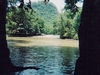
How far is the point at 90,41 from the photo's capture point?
989 cm

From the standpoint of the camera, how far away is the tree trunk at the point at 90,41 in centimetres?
972

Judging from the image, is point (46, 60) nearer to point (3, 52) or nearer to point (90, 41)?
point (3, 52)

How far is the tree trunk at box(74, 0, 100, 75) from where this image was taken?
972 centimetres

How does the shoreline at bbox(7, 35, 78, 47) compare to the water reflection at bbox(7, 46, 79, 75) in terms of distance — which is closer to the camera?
the water reflection at bbox(7, 46, 79, 75)

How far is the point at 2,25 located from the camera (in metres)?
12.7

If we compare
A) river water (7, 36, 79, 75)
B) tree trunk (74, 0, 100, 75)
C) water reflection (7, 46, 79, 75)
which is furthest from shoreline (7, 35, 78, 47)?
tree trunk (74, 0, 100, 75)

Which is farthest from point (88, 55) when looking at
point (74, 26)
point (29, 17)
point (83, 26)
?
point (29, 17)

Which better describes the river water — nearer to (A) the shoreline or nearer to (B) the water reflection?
(B) the water reflection

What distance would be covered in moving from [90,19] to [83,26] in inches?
14.3

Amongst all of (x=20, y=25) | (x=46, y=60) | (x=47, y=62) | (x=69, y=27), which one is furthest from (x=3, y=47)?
(x=20, y=25)

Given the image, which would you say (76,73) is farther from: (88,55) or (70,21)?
(70,21)

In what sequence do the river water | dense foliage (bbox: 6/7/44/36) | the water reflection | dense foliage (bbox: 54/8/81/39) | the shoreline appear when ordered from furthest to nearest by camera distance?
dense foliage (bbox: 6/7/44/36) < dense foliage (bbox: 54/8/81/39) < the shoreline < the river water < the water reflection

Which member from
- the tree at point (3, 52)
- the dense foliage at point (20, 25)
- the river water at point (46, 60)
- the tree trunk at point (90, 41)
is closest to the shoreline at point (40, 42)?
the river water at point (46, 60)

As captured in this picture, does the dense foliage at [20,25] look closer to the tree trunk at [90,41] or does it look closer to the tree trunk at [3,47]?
the tree trunk at [3,47]
